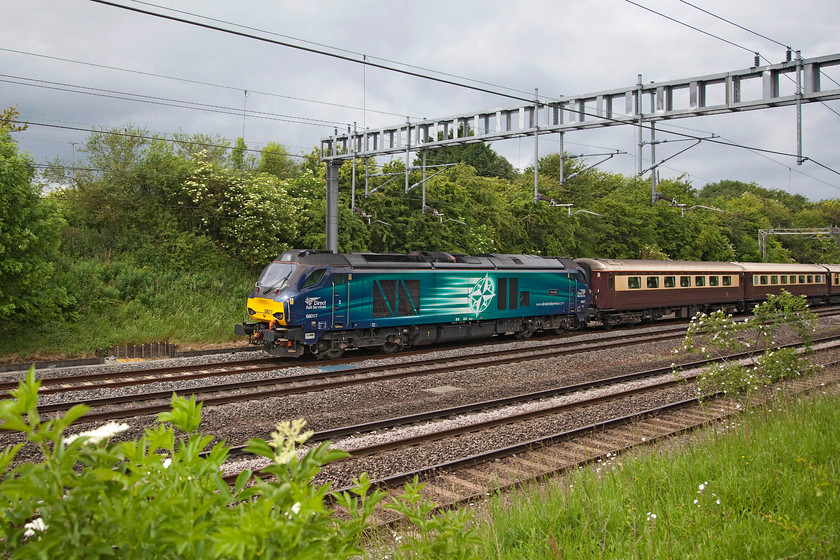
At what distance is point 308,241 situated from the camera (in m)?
26.6

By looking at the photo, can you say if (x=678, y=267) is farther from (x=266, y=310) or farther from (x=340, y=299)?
(x=266, y=310)

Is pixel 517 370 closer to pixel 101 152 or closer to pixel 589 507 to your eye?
pixel 589 507

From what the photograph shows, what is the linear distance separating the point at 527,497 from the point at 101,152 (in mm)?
24835

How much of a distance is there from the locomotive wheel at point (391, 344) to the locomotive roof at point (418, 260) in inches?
92.3

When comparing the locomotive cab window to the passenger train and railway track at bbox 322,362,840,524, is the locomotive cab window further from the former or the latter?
railway track at bbox 322,362,840,524

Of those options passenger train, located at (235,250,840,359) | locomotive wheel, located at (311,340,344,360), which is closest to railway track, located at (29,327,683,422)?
locomotive wheel, located at (311,340,344,360)

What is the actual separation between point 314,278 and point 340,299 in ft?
3.31

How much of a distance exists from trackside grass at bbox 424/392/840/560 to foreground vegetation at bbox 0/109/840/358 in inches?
575

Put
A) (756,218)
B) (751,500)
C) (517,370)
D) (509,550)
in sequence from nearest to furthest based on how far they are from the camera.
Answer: (509,550)
(751,500)
(517,370)
(756,218)

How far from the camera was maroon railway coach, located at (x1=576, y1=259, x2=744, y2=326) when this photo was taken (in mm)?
26594

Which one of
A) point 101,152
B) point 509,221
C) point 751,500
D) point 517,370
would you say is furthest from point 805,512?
point 509,221

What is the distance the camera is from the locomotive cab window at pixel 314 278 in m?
17.0

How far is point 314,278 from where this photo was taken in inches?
675

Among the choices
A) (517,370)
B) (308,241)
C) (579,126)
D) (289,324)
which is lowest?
(517,370)
